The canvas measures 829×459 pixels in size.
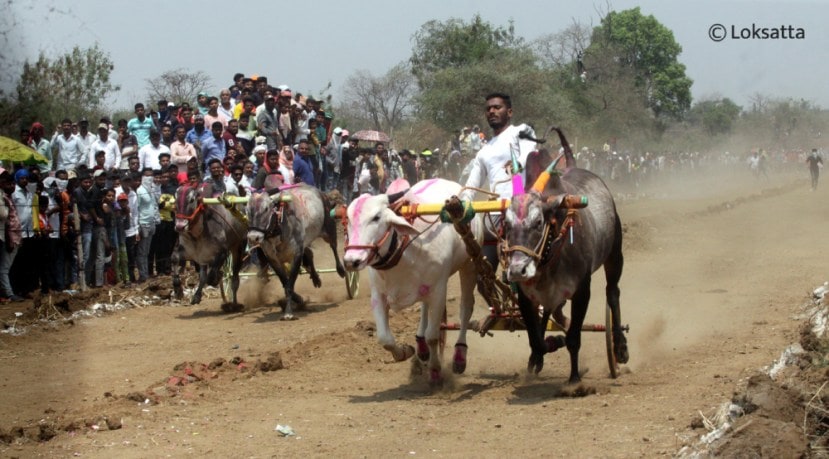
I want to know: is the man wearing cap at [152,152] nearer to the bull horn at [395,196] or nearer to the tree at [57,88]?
the tree at [57,88]

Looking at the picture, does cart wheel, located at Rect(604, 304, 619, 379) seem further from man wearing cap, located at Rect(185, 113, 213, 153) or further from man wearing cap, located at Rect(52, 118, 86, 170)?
man wearing cap, located at Rect(185, 113, 213, 153)

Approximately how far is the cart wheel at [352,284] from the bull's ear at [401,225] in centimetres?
750

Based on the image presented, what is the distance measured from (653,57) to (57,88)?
6034 centimetres

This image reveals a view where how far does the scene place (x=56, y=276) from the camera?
1602 cm

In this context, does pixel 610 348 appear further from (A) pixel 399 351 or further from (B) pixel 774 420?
(B) pixel 774 420

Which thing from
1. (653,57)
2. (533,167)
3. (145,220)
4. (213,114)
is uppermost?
(653,57)

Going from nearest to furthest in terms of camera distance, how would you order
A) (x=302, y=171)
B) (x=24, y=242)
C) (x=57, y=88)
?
(x=57, y=88), (x=24, y=242), (x=302, y=171)

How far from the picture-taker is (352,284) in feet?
54.0

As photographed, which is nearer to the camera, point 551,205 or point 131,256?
point 551,205

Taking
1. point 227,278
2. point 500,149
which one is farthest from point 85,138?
point 500,149

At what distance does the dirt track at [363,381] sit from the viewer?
24.2ft

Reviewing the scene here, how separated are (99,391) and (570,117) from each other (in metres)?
31.6

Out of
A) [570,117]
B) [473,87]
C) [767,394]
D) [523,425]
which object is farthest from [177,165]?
[570,117]

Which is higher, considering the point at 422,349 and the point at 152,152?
the point at 152,152
